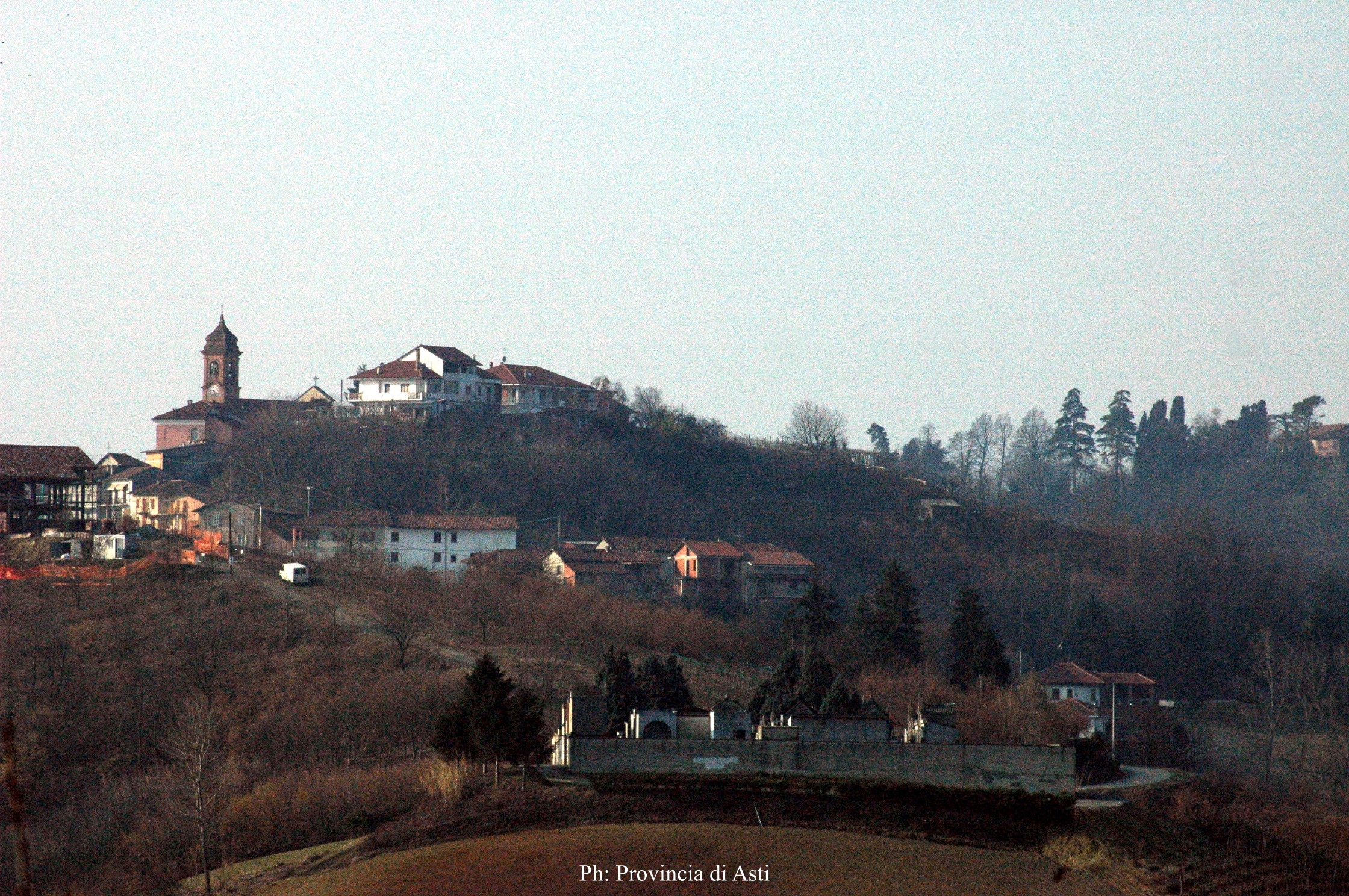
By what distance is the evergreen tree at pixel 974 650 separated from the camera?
54.1 m

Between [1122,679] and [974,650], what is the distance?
11.5 m

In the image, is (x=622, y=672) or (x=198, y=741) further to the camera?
(x=622, y=672)

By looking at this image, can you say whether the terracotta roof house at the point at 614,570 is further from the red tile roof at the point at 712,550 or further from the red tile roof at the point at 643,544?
the red tile roof at the point at 712,550

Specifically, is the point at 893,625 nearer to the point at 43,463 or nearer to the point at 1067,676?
the point at 1067,676

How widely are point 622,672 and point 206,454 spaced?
42.4 meters

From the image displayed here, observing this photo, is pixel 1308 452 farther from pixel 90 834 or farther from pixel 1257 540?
pixel 90 834

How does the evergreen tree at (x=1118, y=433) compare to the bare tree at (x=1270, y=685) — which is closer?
the bare tree at (x=1270, y=685)

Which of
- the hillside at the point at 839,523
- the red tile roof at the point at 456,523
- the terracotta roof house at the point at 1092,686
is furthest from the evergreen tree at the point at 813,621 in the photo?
the red tile roof at the point at 456,523

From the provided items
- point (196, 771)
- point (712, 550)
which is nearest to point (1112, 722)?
point (712, 550)

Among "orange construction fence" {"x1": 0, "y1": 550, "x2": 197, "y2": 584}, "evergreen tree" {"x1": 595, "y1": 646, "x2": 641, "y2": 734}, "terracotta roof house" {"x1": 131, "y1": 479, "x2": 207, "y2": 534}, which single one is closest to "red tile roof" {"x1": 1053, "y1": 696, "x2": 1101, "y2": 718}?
"evergreen tree" {"x1": 595, "y1": 646, "x2": 641, "y2": 734}

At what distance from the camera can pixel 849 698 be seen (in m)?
41.0

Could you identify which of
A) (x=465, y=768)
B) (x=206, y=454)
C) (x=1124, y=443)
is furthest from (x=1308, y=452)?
(x=465, y=768)

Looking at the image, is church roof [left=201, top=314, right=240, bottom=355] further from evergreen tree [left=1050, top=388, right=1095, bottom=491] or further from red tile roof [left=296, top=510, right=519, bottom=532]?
evergreen tree [left=1050, top=388, right=1095, bottom=491]

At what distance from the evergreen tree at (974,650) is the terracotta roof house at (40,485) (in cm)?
3231
